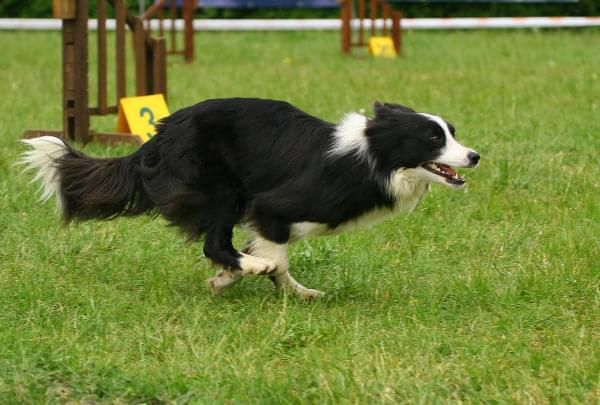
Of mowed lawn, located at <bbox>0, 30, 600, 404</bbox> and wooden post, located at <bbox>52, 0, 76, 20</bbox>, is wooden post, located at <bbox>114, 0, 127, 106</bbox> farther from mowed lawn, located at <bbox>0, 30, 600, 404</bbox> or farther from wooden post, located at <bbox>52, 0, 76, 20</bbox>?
mowed lawn, located at <bbox>0, 30, 600, 404</bbox>

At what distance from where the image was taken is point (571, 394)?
12.4ft

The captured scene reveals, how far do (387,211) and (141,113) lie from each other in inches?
162

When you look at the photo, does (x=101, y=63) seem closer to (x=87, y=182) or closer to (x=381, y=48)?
(x=87, y=182)

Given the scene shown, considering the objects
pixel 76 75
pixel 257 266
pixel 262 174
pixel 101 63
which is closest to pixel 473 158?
pixel 262 174

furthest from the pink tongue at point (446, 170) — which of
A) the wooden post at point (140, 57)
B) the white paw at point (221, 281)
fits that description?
the wooden post at point (140, 57)

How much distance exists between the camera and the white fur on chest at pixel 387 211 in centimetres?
479

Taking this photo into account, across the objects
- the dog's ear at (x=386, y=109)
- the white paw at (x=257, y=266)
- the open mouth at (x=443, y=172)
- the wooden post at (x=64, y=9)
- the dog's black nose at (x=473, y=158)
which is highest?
the wooden post at (x=64, y=9)

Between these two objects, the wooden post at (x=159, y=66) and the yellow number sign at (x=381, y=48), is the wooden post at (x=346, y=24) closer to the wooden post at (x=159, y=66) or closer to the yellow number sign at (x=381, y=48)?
the yellow number sign at (x=381, y=48)

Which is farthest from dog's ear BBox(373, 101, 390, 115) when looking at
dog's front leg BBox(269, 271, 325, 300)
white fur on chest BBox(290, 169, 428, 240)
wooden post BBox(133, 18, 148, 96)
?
wooden post BBox(133, 18, 148, 96)

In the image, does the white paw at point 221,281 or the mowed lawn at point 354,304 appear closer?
the mowed lawn at point 354,304

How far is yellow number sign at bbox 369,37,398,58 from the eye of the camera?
53.8 feet

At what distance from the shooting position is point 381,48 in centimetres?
1650

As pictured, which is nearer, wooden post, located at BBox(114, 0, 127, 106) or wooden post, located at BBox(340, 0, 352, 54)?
wooden post, located at BBox(114, 0, 127, 106)

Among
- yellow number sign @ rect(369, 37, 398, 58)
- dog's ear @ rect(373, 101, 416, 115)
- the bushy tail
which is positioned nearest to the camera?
dog's ear @ rect(373, 101, 416, 115)
